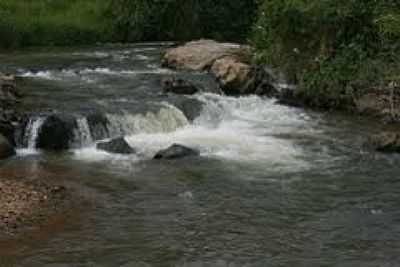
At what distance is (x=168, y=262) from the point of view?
10.8 meters

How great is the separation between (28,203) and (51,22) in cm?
2555

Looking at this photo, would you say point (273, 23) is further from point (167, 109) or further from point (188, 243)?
point (188, 243)

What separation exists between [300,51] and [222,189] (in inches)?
463

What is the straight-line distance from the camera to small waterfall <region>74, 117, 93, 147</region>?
730 inches

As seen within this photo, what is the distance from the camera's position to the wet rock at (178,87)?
23.5 meters

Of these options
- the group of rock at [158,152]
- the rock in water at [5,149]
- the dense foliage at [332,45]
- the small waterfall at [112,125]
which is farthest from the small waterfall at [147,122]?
the dense foliage at [332,45]

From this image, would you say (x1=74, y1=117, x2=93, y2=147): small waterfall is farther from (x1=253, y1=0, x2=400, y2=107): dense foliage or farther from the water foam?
(x1=253, y1=0, x2=400, y2=107): dense foliage

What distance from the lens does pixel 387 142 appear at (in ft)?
58.5

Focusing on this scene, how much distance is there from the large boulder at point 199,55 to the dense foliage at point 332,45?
171cm

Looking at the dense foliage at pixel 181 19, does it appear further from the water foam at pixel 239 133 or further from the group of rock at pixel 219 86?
the water foam at pixel 239 133

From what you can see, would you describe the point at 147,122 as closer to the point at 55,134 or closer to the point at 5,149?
the point at 55,134

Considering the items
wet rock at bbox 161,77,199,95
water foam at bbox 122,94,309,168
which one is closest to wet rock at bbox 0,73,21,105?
water foam at bbox 122,94,309,168

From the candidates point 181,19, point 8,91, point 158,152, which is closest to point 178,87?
point 8,91

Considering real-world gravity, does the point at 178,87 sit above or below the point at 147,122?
above
